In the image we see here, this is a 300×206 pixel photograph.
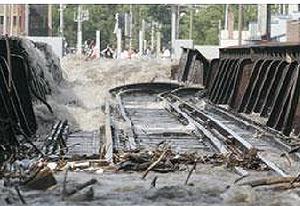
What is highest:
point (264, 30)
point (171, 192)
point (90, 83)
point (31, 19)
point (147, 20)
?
point (147, 20)

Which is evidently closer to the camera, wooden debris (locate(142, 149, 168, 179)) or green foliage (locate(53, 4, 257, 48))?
wooden debris (locate(142, 149, 168, 179))

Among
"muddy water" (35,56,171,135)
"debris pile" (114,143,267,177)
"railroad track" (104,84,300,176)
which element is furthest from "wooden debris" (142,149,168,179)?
"muddy water" (35,56,171,135)

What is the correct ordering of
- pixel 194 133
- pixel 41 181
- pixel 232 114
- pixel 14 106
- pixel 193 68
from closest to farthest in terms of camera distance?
1. pixel 41 181
2. pixel 14 106
3. pixel 194 133
4. pixel 232 114
5. pixel 193 68

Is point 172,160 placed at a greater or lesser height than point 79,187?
lesser

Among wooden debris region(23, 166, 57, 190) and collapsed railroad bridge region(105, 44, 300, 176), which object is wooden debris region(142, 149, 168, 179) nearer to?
collapsed railroad bridge region(105, 44, 300, 176)

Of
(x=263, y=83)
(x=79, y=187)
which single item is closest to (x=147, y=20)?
(x=263, y=83)

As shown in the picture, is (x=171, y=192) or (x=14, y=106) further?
(x=14, y=106)

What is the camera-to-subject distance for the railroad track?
34.3 ft

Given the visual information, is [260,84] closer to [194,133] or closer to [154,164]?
[194,133]

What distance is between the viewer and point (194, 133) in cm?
1335

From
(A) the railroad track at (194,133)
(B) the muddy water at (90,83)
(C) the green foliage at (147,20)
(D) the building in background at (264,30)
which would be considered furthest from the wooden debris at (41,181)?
(C) the green foliage at (147,20)

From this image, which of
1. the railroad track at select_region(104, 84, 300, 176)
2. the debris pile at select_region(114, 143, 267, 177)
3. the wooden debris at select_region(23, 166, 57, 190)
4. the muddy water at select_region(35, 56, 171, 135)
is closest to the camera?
the wooden debris at select_region(23, 166, 57, 190)

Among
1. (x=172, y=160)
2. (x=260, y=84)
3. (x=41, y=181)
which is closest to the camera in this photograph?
(x=41, y=181)

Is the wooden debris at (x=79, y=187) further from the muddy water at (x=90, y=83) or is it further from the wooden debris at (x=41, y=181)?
the muddy water at (x=90, y=83)
